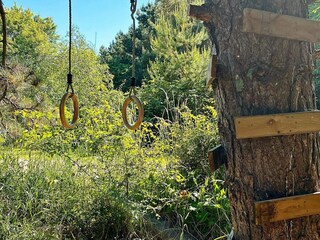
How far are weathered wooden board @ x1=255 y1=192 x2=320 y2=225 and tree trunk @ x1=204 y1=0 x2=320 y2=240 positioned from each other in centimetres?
3

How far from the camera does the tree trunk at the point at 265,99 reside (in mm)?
1067

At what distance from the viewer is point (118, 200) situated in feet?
7.77

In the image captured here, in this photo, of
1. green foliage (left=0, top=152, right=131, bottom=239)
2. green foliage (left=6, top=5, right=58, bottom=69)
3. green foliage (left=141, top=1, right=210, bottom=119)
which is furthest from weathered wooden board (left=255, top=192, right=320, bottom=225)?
green foliage (left=6, top=5, right=58, bottom=69)

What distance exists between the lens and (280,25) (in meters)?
1.05

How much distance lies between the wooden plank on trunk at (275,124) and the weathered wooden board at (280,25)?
24 cm

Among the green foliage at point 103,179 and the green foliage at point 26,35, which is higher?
the green foliage at point 26,35

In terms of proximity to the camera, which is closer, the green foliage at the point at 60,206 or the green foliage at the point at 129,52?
the green foliage at the point at 60,206

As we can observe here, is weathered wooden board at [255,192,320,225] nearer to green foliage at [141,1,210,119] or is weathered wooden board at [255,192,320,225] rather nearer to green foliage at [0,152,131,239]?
green foliage at [0,152,131,239]

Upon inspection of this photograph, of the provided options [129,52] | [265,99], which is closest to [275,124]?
[265,99]

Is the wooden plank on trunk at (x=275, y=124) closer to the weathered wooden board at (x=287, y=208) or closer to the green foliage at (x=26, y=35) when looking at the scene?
the weathered wooden board at (x=287, y=208)

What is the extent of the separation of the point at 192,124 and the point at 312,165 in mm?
2091

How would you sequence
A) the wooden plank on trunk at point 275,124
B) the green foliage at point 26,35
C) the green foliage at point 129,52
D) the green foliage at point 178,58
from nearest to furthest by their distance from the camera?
the wooden plank on trunk at point 275,124 → the green foliage at point 178,58 → the green foliage at point 26,35 → the green foliage at point 129,52

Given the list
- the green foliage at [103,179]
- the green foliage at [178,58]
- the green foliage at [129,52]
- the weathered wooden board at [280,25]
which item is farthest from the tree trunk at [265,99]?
the green foliage at [129,52]

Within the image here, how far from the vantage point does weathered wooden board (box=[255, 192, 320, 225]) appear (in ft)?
3.41
